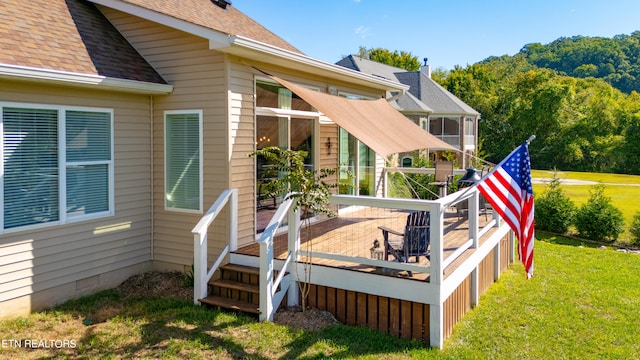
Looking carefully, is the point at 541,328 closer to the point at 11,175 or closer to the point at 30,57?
the point at 11,175

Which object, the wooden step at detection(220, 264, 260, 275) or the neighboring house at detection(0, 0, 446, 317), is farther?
the wooden step at detection(220, 264, 260, 275)

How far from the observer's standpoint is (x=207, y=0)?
1091cm

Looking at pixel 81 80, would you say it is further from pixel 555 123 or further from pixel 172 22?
pixel 555 123

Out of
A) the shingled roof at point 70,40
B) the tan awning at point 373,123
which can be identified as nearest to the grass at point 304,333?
the tan awning at point 373,123

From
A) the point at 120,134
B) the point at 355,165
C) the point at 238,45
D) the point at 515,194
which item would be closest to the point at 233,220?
the point at 120,134

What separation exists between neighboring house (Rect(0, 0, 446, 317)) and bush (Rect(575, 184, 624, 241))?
10.9m

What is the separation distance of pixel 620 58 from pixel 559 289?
77.7 metres

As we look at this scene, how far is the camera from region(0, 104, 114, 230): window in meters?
6.06

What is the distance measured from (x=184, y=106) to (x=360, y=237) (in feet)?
12.1

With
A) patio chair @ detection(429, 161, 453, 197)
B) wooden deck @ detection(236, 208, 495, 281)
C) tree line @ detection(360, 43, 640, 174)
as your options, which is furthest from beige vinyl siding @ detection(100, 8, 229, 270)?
tree line @ detection(360, 43, 640, 174)

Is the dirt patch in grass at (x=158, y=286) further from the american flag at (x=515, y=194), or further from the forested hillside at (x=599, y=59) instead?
the forested hillside at (x=599, y=59)

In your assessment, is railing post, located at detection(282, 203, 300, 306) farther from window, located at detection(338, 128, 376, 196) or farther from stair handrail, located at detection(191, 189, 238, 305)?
window, located at detection(338, 128, 376, 196)

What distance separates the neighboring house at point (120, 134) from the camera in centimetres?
620

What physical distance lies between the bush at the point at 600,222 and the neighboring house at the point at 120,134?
10893 mm
